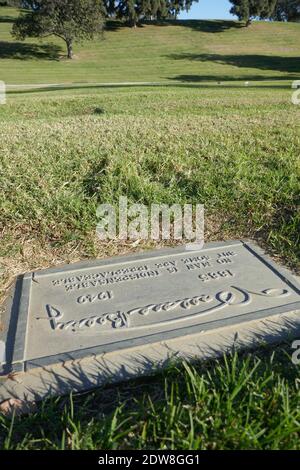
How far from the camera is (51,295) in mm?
2402

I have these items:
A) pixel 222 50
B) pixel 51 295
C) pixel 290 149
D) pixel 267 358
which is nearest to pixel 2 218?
pixel 51 295

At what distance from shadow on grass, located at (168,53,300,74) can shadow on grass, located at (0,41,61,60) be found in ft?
38.5

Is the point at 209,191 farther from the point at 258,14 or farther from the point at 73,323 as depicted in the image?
the point at 258,14

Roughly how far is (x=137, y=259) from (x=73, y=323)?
30.4 inches

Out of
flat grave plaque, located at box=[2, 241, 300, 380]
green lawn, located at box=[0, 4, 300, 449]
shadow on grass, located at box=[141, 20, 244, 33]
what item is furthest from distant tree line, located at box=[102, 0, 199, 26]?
flat grave plaque, located at box=[2, 241, 300, 380]

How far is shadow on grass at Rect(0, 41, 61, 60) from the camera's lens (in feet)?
127

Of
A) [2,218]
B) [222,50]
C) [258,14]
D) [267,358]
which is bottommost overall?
[267,358]

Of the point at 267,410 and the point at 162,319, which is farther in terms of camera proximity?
the point at 162,319

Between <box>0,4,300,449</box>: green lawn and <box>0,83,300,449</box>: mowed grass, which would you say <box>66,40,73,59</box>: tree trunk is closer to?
<box>0,4,300,449</box>: green lawn
